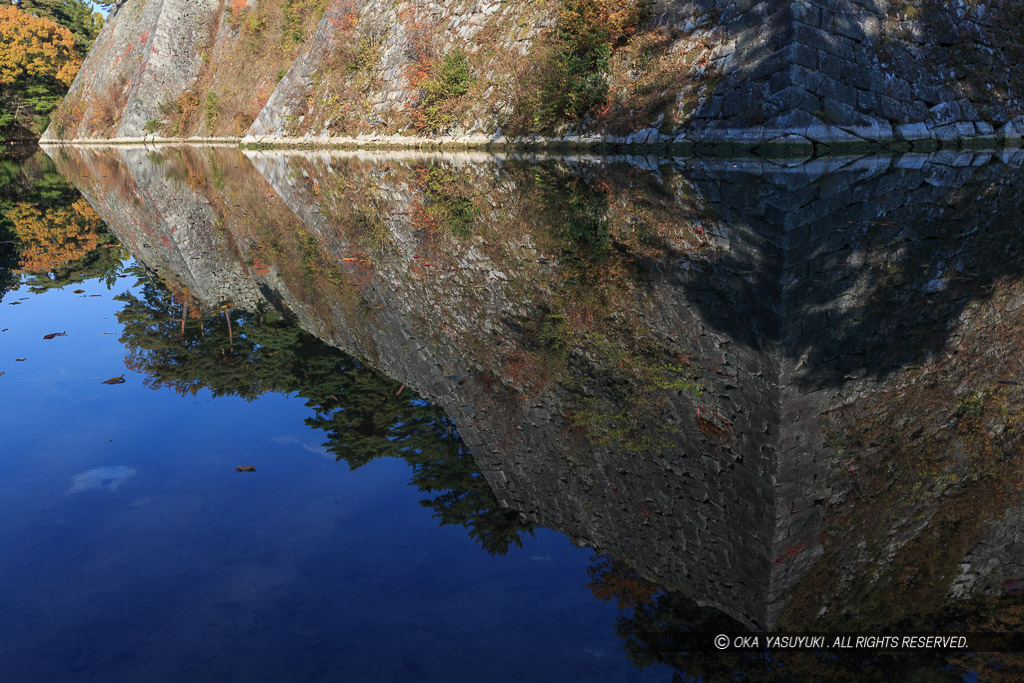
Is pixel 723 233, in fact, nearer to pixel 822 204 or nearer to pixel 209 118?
pixel 822 204

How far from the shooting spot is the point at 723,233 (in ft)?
28.7

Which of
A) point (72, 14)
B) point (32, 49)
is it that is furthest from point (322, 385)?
point (72, 14)

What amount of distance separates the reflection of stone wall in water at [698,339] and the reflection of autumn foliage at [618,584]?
113 millimetres

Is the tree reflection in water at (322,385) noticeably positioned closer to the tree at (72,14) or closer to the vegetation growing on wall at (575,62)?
the vegetation growing on wall at (575,62)

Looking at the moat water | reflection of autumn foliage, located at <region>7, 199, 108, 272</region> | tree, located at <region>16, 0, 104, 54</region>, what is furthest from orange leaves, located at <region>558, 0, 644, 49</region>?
tree, located at <region>16, 0, 104, 54</region>

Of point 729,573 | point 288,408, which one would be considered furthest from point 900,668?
point 288,408

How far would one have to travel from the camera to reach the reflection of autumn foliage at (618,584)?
134 inches

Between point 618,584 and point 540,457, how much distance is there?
1517 mm

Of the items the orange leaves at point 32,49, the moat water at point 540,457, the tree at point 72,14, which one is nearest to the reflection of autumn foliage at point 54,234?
the moat water at point 540,457

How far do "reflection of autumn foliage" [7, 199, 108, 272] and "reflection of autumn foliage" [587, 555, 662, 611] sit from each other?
466 inches

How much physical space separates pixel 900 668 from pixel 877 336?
349 cm

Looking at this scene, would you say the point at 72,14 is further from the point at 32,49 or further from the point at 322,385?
the point at 322,385

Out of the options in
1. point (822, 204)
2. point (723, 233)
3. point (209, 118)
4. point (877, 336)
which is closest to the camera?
point (877, 336)

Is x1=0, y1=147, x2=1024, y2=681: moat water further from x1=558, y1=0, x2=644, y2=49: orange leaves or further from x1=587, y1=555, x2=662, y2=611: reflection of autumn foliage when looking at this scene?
x1=558, y1=0, x2=644, y2=49: orange leaves
